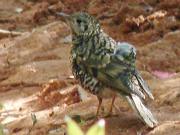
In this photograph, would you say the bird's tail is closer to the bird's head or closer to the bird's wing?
the bird's wing

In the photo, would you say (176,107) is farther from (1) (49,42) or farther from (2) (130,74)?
(1) (49,42)

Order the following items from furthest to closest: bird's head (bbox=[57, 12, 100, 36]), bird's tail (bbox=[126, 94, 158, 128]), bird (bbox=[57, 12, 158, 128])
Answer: bird's head (bbox=[57, 12, 100, 36]) < bird (bbox=[57, 12, 158, 128]) < bird's tail (bbox=[126, 94, 158, 128])

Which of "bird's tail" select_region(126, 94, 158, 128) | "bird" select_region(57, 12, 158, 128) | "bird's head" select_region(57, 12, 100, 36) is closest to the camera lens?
"bird's tail" select_region(126, 94, 158, 128)

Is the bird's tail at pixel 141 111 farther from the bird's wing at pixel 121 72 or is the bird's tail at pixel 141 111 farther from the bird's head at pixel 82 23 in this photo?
the bird's head at pixel 82 23

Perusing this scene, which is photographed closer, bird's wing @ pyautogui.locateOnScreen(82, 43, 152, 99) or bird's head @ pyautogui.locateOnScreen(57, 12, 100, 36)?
bird's wing @ pyautogui.locateOnScreen(82, 43, 152, 99)

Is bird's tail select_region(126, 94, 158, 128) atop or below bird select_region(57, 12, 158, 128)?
below

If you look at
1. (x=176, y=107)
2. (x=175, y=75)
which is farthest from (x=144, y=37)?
(x=176, y=107)

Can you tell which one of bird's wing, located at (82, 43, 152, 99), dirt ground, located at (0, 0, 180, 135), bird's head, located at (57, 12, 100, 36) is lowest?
dirt ground, located at (0, 0, 180, 135)

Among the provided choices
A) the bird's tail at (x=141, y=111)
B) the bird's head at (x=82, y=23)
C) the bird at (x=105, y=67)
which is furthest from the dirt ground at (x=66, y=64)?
the bird's head at (x=82, y=23)

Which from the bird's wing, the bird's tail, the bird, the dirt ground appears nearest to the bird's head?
the bird
